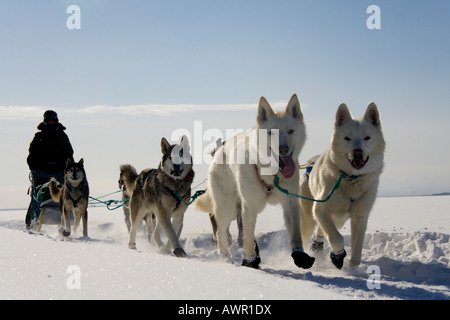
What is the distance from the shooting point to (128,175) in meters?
6.99

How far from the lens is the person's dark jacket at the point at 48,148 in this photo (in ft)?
28.3

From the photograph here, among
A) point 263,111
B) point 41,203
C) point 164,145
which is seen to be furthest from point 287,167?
point 41,203

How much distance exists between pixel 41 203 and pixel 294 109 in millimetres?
5808

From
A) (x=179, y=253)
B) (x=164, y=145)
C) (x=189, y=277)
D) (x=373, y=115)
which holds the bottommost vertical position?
(x=179, y=253)

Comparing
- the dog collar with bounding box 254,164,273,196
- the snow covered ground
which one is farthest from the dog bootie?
the dog collar with bounding box 254,164,273,196

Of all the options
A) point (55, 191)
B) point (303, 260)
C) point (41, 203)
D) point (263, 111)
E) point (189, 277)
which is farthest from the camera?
point (41, 203)

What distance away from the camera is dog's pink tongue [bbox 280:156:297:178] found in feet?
13.2

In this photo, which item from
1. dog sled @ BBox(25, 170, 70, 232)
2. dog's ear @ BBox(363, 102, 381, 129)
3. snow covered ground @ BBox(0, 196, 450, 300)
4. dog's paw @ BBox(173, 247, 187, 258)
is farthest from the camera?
dog sled @ BBox(25, 170, 70, 232)

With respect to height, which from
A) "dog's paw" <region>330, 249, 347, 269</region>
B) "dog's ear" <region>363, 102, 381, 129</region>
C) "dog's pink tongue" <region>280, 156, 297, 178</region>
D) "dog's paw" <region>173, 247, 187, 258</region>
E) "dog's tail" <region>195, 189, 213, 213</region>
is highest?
"dog's ear" <region>363, 102, 381, 129</region>

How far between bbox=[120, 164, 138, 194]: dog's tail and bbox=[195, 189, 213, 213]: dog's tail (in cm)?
150

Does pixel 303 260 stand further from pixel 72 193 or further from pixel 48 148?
pixel 48 148

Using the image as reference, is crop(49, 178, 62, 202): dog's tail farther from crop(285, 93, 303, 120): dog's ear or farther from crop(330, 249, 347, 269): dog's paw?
crop(330, 249, 347, 269): dog's paw

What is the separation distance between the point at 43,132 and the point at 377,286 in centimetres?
701
